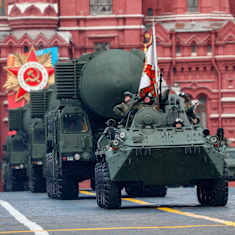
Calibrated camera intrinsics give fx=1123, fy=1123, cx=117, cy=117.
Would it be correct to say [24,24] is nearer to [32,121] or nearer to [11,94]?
[11,94]

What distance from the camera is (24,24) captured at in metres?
64.1

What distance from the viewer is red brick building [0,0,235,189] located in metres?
63.9

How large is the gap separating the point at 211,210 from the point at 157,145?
1.68 meters

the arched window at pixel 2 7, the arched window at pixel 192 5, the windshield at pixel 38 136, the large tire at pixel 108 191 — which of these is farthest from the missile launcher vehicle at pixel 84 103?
the arched window at pixel 2 7

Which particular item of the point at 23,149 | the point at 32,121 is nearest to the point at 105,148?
the point at 32,121

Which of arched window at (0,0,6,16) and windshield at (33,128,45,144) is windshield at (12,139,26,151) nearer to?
windshield at (33,128,45,144)

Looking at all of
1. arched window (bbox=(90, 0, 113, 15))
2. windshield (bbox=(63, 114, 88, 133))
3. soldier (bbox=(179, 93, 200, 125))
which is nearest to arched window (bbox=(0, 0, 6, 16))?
arched window (bbox=(90, 0, 113, 15))

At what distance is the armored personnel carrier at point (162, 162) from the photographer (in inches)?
753

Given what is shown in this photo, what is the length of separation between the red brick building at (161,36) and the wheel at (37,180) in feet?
91.7

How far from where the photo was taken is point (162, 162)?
19.2 meters

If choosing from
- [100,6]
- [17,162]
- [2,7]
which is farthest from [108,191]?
[2,7]

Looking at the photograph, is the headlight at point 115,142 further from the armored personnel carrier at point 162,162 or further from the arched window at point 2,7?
the arched window at point 2,7

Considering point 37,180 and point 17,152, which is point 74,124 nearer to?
point 37,180

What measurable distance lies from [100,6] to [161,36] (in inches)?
172
